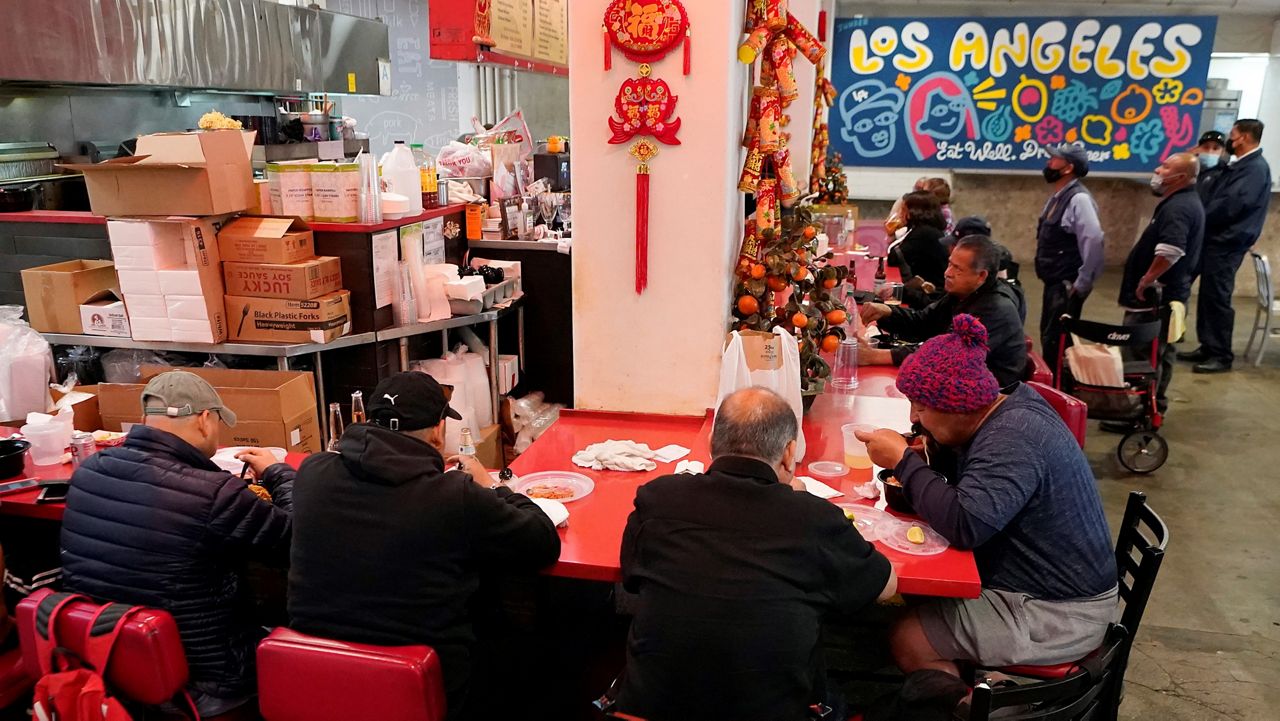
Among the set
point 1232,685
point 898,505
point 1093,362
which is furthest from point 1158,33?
point 898,505

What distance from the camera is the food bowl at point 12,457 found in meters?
2.90

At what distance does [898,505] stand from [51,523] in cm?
298

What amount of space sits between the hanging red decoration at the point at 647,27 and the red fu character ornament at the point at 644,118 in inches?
2.9

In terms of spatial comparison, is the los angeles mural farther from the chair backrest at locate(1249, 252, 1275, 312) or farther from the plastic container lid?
the plastic container lid

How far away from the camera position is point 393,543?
7.10 ft

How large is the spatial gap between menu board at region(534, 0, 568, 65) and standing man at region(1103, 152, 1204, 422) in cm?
432

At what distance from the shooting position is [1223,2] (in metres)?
10.2

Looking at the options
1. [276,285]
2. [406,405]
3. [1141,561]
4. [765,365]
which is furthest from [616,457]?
[276,285]

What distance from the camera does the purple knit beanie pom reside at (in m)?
2.44

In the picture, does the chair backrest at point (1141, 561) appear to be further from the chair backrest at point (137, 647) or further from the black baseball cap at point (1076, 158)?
the black baseball cap at point (1076, 158)

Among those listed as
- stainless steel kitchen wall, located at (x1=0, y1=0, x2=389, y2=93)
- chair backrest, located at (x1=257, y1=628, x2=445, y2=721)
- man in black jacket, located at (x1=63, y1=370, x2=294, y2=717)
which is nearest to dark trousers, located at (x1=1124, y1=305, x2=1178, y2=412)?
chair backrest, located at (x1=257, y1=628, x2=445, y2=721)

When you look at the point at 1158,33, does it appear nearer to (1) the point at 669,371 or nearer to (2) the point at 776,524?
(1) the point at 669,371

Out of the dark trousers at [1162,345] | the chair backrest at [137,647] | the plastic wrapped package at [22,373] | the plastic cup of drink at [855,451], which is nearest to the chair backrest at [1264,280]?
the dark trousers at [1162,345]

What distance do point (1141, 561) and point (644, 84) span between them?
2268 mm
